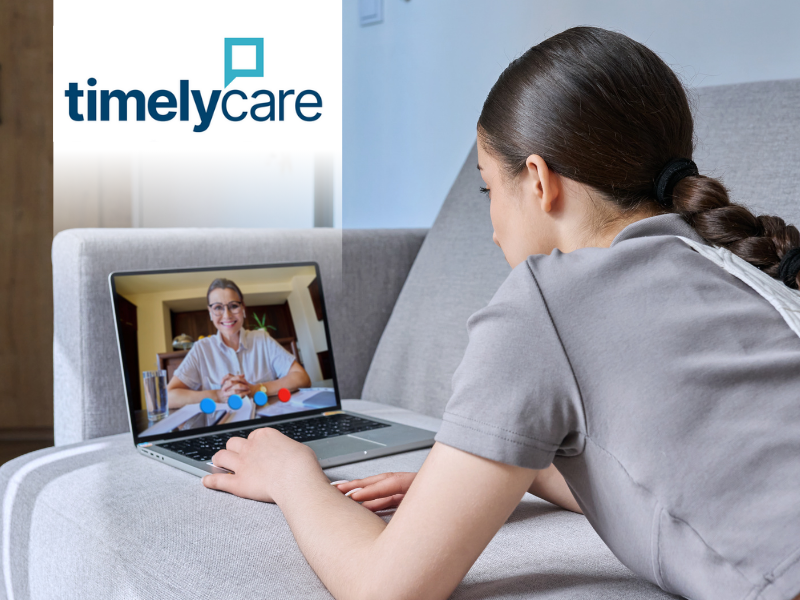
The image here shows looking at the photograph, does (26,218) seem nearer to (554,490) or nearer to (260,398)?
(260,398)

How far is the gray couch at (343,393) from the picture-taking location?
0.71 meters

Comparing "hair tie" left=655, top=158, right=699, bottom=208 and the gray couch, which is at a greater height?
"hair tie" left=655, top=158, right=699, bottom=208

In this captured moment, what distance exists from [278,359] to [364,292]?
33 centimetres

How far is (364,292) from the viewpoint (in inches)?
60.4

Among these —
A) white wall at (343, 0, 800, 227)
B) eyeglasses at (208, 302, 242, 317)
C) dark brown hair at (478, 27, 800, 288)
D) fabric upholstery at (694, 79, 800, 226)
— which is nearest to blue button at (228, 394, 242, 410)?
eyeglasses at (208, 302, 242, 317)

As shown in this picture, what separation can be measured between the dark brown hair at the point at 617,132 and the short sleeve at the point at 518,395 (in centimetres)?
18

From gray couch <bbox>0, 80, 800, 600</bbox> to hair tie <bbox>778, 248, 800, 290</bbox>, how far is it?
0.97 feet

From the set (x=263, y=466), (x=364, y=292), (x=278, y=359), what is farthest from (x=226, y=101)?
(x=263, y=466)

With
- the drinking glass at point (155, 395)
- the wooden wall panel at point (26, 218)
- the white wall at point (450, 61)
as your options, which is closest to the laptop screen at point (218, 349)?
the drinking glass at point (155, 395)

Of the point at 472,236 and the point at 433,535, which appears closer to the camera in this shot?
the point at 433,535

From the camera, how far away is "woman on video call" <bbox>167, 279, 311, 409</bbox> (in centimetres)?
115

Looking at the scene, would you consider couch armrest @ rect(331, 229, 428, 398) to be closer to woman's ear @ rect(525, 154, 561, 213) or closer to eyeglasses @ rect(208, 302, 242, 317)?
eyeglasses @ rect(208, 302, 242, 317)

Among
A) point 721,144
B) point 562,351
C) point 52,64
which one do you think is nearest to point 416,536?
point 562,351

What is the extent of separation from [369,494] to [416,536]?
243mm
